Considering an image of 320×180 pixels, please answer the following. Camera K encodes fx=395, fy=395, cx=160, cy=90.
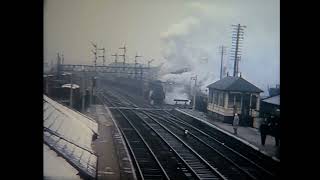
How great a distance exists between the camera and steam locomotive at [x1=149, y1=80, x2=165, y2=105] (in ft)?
13.4

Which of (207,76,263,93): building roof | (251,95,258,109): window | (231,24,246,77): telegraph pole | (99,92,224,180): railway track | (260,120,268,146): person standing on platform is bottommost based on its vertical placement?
(99,92,224,180): railway track

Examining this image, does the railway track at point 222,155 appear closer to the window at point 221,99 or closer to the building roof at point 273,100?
the window at point 221,99

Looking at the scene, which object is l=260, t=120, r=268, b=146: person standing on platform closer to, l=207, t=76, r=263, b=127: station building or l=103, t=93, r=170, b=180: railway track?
l=207, t=76, r=263, b=127: station building

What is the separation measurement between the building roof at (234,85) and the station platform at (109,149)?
3.51ft

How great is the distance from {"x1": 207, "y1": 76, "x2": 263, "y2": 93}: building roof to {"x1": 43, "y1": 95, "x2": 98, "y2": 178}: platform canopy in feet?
4.36

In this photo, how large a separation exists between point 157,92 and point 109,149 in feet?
2.49

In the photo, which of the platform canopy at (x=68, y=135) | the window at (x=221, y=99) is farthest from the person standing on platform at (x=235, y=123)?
the platform canopy at (x=68, y=135)

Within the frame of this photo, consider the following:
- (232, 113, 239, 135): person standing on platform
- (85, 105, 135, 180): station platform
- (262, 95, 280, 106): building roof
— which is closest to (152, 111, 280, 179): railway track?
(232, 113, 239, 135): person standing on platform

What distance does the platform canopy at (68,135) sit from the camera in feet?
12.7

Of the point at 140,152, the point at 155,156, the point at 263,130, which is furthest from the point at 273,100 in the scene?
the point at 140,152

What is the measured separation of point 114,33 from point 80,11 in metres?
0.39

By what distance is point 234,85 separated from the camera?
3.93m
